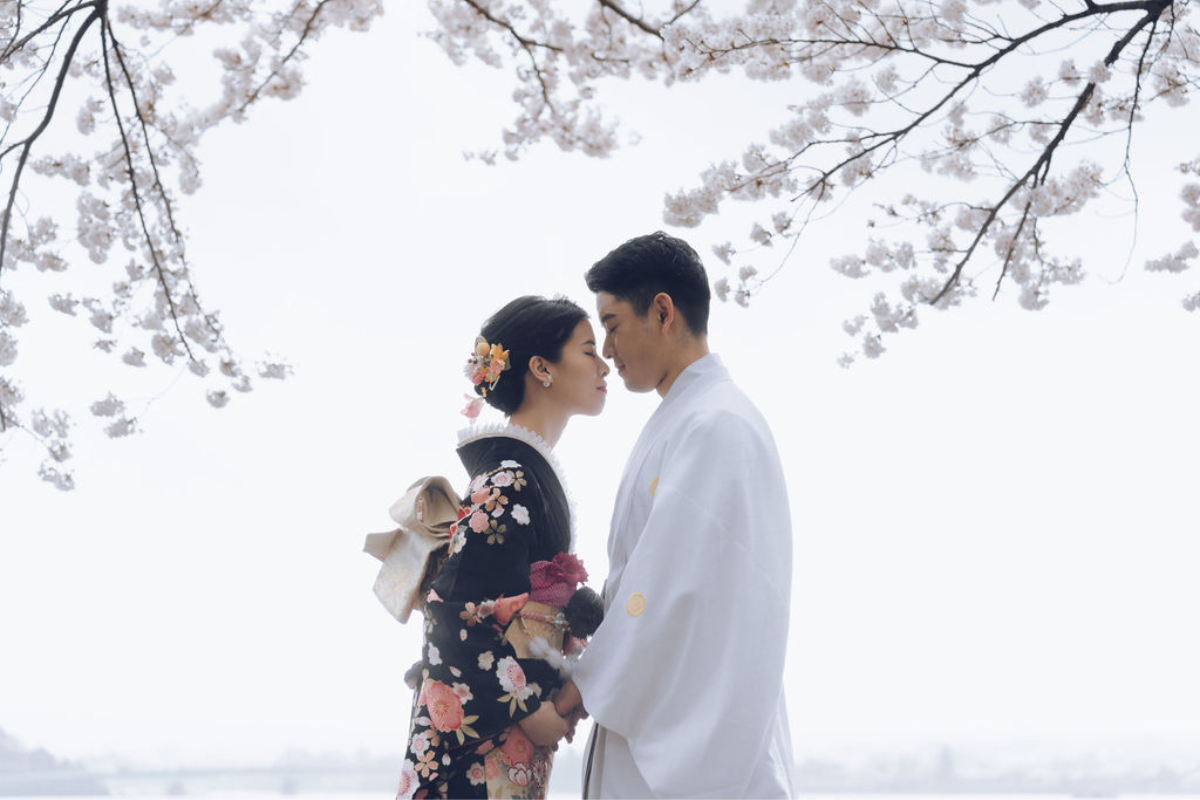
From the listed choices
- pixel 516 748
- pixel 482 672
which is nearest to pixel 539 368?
pixel 482 672

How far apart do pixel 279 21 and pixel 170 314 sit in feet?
4.47

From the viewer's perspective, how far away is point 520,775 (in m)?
2.06

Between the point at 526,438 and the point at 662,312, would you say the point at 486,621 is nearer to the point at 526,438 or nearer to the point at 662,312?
the point at 526,438

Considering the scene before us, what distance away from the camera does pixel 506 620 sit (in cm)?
205

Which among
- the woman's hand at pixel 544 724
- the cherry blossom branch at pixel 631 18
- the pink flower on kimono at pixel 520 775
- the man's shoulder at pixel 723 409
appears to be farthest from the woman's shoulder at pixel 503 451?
the cherry blossom branch at pixel 631 18

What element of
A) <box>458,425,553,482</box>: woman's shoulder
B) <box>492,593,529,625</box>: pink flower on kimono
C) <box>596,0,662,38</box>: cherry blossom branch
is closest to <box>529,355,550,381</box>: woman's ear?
<box>458,425,553,482</box>: woman's shoulder

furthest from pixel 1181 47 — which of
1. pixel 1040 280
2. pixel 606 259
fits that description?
pixel 606 259

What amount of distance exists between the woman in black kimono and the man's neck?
30cm

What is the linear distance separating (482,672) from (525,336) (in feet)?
2.36

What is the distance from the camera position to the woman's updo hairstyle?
7.59ft

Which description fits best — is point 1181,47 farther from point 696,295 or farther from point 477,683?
point 477,683

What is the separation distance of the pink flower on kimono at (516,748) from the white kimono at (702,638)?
4.7 inches

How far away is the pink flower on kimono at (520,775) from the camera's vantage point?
6.73ft

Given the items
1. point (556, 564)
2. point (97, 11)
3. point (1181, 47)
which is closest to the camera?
point (556, 564)
